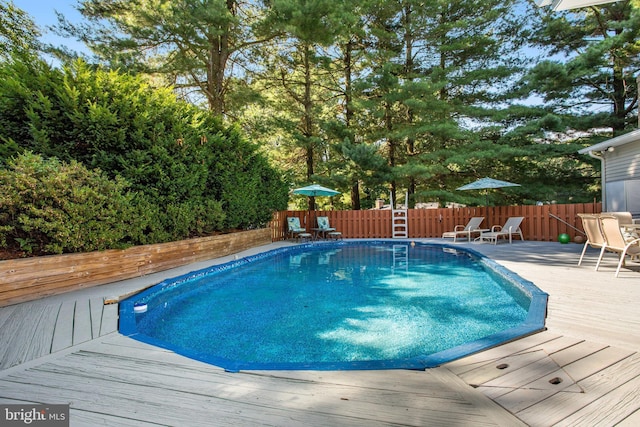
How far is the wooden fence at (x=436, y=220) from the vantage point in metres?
9.78

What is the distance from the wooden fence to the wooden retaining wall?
539 cm

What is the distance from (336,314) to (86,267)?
3.52 meters

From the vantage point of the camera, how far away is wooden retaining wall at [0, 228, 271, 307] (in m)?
3.62

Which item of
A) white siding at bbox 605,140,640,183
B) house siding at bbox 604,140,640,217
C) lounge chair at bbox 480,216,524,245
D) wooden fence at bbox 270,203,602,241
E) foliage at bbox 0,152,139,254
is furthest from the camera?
wooden fence at bbox 270,203,602,241

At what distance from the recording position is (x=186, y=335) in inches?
134

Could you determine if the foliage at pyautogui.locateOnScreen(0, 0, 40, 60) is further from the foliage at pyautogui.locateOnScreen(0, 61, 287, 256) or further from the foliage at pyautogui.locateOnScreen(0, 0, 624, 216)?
the foliage at pyautogui.locateOnScreen(0, 61, 287, 256)

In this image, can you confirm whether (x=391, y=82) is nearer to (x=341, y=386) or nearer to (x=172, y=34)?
(x=172, y=34)

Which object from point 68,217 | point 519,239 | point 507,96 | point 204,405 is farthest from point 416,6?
point 204,405

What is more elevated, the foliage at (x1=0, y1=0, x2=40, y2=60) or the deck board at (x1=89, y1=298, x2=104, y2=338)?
the foliage at (x1=0, y1=0, x2=40, y2=60)

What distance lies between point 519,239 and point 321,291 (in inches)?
328

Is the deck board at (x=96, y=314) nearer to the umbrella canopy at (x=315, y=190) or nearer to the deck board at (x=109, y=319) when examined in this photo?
the deck board at (x=109, y=319)

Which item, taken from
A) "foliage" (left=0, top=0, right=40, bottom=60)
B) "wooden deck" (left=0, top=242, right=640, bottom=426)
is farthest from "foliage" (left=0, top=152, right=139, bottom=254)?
"foliage" (left=0, top=0, right=40, bottom=60)

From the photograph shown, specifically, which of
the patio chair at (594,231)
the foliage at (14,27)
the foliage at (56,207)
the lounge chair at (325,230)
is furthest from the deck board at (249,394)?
the foliage at (14,27)

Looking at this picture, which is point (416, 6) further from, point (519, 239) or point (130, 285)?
point (130, 285)
